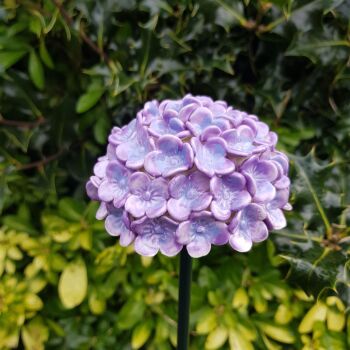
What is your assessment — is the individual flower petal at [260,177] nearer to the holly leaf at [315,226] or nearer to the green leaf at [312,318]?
the holly leaf at [315,226]

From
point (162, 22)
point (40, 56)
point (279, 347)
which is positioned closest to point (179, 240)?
point (279, 347)

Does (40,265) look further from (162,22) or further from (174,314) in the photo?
(162,22)

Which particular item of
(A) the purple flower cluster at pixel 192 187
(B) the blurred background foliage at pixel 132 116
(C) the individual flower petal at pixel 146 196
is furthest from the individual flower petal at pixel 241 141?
(B) the blurred background foliage at pixel 132 116

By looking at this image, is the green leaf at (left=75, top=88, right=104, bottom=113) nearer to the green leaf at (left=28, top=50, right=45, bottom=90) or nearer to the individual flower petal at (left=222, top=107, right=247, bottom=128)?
the green leaf at (left=28, top=50, right=45, bottom=90)

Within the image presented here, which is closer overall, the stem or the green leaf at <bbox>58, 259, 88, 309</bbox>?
the stem

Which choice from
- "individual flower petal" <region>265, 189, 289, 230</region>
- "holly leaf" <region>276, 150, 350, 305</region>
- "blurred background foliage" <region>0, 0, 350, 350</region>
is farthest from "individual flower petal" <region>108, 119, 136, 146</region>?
"holly leaf" <region>276, 150, 350, 305</region>
